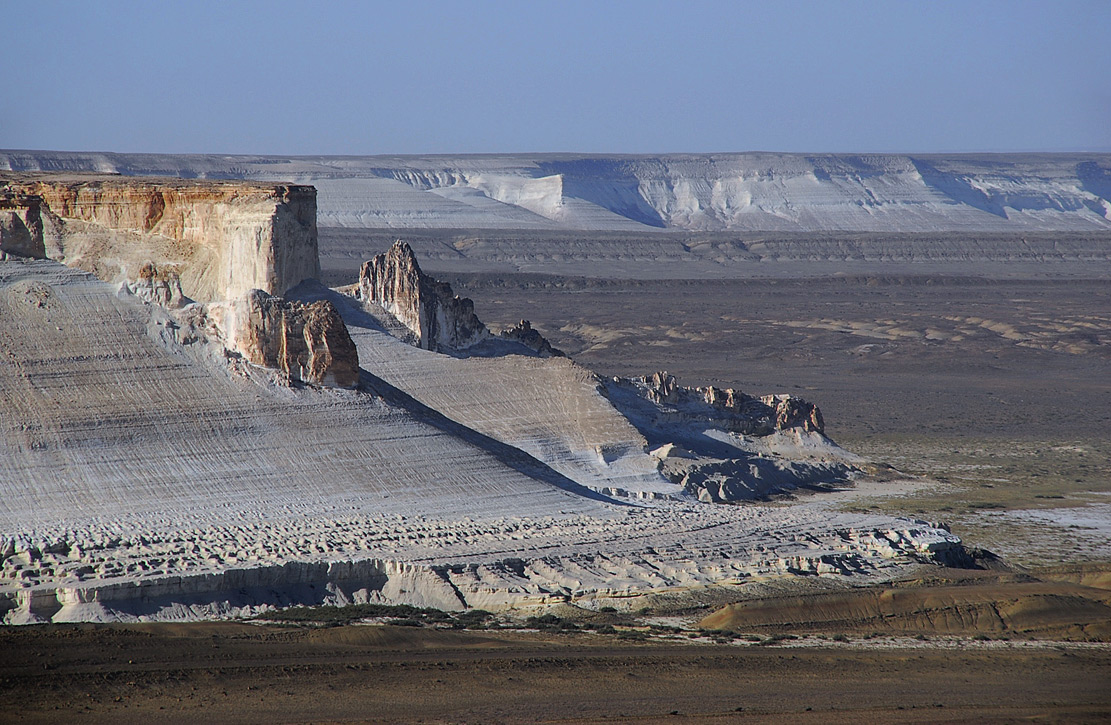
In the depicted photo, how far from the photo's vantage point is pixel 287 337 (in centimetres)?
3083

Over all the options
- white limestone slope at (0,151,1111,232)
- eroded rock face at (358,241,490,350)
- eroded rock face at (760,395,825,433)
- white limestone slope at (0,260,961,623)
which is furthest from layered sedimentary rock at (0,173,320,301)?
white limestone slope at (0,151,1111,232)

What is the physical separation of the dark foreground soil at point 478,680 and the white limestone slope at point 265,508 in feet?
12.3

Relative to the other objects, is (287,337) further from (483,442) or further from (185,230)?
(185,230)

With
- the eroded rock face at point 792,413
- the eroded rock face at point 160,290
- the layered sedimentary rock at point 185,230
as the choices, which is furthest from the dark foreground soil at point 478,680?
the eroded rock face at point 792,413

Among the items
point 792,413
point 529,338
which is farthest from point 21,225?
point 792,413

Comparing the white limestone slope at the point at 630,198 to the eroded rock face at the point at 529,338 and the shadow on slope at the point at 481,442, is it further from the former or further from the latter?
the shadow on slope at the point at 481,442

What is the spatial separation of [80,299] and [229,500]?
6.09 metres

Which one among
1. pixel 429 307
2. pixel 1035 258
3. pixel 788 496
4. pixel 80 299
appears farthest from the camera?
pixel 1035 258

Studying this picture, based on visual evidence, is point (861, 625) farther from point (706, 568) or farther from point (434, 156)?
point (434, 156)

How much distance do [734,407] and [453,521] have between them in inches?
740

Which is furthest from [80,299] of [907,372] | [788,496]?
[907,372]

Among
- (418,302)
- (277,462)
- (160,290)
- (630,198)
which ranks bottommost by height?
(277,462)

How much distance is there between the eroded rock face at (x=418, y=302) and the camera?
44531 mm

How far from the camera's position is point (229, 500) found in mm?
27359
